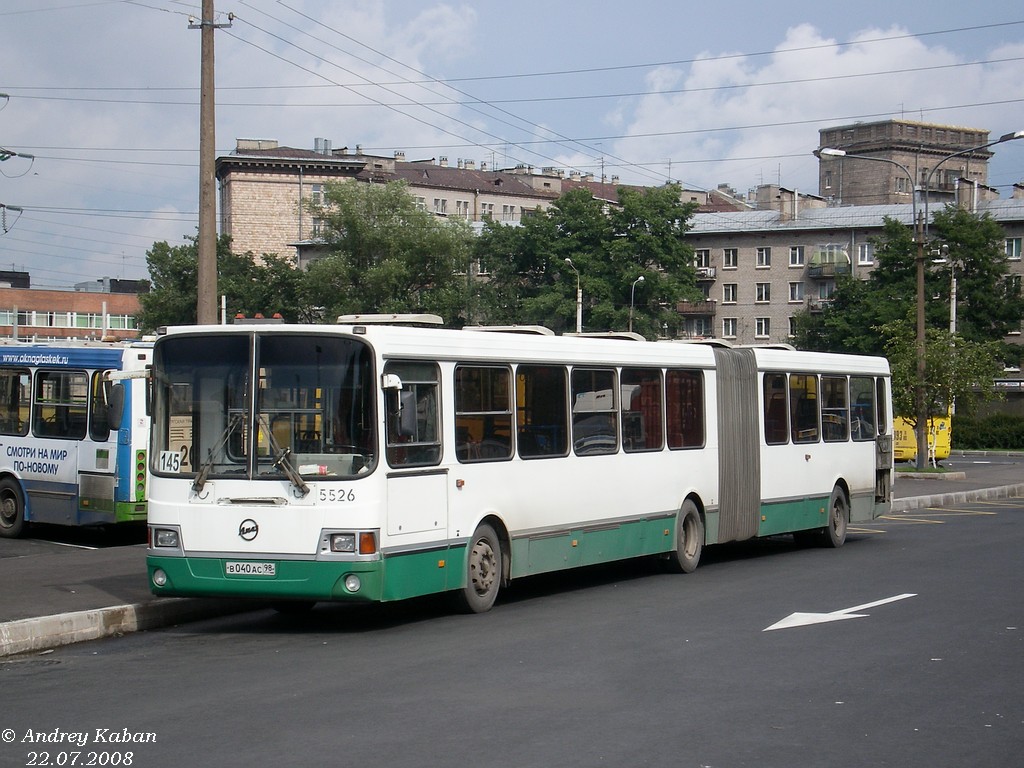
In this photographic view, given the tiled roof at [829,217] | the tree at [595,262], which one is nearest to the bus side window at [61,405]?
the tree at [595,262]

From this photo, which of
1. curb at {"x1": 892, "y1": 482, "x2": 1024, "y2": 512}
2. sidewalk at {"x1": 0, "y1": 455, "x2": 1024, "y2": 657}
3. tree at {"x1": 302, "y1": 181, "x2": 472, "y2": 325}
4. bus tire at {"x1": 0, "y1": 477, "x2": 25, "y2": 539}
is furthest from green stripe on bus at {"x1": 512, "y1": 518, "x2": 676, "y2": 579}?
tree at {"x1": 302, "y1": 181, "x2": 472, "y2": 325}

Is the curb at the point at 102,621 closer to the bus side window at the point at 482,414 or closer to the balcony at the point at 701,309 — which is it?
the bus side window at the point at 482,414

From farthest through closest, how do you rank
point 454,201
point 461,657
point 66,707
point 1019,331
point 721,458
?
point 454,201, point 1019,331, point 721,458, point 461,657, point 66,707

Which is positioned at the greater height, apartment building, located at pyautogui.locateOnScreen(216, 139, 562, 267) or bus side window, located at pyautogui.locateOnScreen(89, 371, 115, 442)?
apartment building, located at pyautogui.locateOnScreen(216, 139, 562, 267)

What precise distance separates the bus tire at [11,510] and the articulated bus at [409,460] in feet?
29.6

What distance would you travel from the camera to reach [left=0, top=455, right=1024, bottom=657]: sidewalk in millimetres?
11469

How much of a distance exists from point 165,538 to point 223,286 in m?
78.9

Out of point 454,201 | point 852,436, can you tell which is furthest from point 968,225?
point 852,436

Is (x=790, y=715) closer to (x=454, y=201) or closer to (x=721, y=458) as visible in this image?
(x=721, y=458)

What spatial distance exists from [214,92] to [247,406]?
782cm

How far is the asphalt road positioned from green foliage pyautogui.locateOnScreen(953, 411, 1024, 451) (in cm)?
6219

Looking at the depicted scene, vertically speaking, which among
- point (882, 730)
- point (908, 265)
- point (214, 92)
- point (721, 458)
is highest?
point (908, 265)

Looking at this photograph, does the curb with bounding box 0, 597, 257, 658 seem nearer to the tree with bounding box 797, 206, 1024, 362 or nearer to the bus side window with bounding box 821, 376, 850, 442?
the bus side window with bounding box 821, 376, 850, 442

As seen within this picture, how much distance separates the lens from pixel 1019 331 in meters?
90.2
